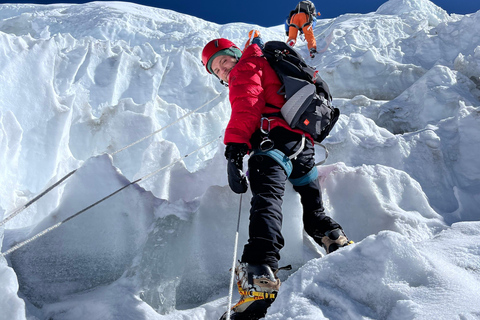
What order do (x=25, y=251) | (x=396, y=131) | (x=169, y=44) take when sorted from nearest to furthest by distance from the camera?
(x=25, y=251)
(x=396, y=131)
(x=169, y=44)

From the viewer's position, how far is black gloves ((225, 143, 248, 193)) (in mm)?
1728

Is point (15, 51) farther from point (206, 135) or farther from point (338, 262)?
point (338, 262)

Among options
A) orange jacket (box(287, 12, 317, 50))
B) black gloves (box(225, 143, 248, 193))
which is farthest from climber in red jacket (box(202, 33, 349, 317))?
orange jacket (box(287, 12, 317, 50))

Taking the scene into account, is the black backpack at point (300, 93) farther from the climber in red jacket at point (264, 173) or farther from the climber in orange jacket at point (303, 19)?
the climber in orange jacket at point (303, 19)

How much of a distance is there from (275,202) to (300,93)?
0.64m

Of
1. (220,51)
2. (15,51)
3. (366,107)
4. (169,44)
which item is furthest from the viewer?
(169,44)

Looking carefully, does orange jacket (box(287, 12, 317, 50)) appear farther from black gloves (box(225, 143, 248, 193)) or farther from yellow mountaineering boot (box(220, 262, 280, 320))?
yellow mountaineering boot (box(220, 262, 280, 320))

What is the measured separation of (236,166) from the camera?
1.73m

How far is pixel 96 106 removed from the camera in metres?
4.79

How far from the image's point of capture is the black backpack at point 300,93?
1.88 metres

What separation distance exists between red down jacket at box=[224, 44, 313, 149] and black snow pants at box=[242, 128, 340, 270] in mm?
105

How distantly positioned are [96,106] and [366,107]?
12.2 feet

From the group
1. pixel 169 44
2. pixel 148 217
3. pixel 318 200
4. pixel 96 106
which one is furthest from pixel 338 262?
pixel 169 44

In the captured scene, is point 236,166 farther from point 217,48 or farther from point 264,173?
point 217,48
